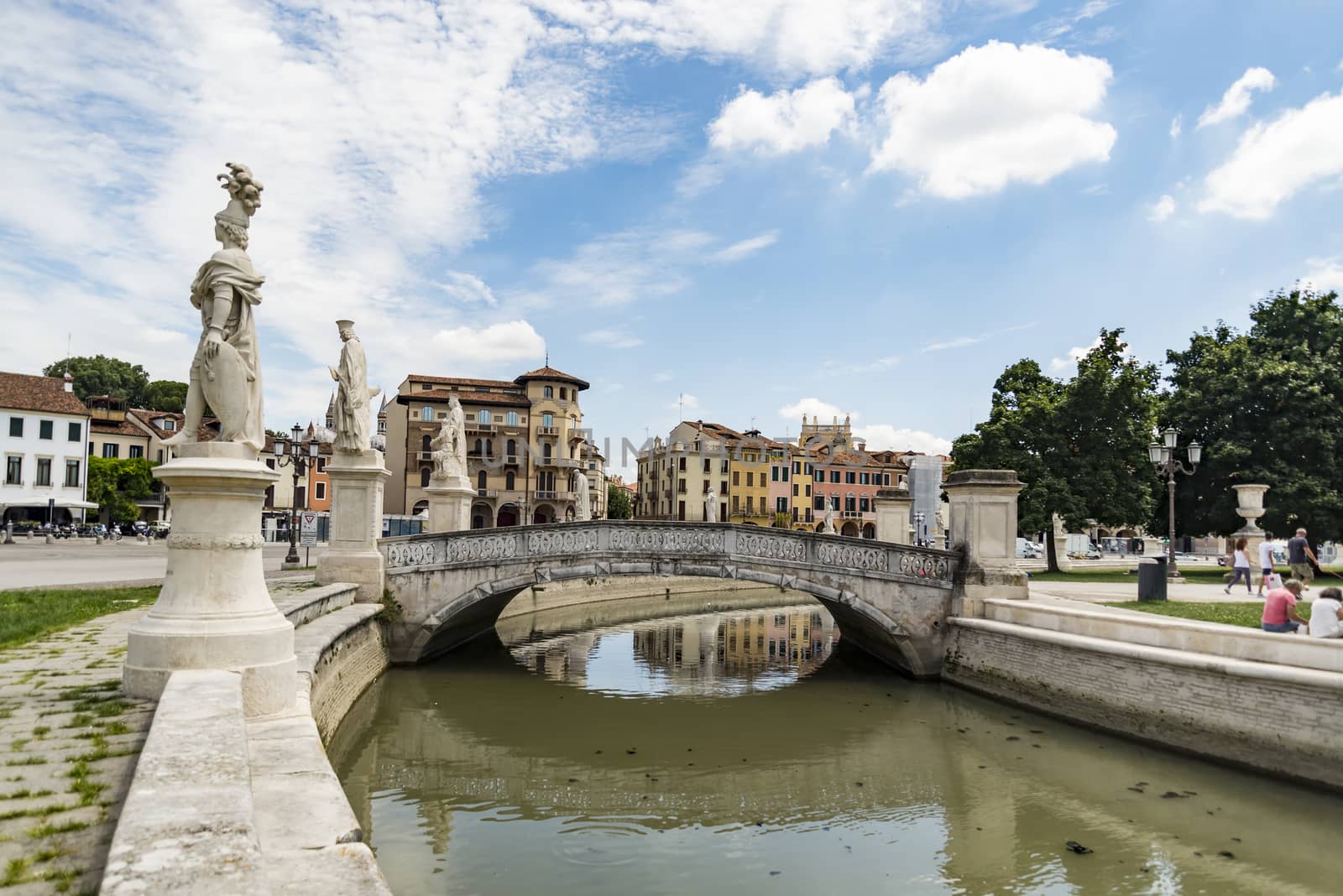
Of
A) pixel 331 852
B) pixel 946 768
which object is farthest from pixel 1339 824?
pixel 331 852

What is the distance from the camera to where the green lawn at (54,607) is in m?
10.2

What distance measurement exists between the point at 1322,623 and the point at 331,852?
38.7 ft

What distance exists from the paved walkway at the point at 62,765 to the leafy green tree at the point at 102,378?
7681 centimetres

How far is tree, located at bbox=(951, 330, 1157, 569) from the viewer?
28859 millimetres

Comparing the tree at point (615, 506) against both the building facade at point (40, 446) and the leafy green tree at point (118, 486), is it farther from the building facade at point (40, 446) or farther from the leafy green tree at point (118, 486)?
the building facade at point (40, 446)

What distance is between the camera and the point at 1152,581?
1773 cm

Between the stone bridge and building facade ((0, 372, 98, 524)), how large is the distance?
1683 inches

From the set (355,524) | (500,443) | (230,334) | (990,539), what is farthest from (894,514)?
(500,443)

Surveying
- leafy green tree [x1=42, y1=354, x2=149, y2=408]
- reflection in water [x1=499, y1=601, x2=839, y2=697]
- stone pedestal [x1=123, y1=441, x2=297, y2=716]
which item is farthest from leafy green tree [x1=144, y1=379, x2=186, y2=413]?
stone pedestal [x1=123, y1=441, x2=297, y2=716]

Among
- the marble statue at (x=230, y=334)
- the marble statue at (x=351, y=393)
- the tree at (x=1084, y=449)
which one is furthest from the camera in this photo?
the tree at (x=1084, y=449)

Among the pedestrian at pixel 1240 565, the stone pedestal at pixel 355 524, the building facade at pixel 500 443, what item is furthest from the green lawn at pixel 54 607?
the building facade at pixel 500 443

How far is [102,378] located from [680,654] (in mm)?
71977

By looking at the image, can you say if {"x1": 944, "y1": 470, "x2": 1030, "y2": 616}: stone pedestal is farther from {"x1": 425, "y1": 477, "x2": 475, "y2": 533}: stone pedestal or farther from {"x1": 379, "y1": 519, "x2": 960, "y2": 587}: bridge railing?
{"x1": 425, "y1": 477, "x2": 475, "y2": 533}: stone pedestal

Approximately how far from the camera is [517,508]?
69.2 metres
